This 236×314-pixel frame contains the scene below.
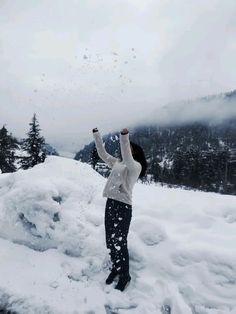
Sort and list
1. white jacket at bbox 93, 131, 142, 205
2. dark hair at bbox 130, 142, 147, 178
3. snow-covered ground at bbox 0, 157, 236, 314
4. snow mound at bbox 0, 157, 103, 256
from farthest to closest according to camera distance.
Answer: snow mound at bbox 0, 157, 103, 256
dark hair at bbox 130, 142, 147, 178
white jacket at bbox 93, 131, 142, 205
snow-covered ground at bbox 0, 157, 236, 314

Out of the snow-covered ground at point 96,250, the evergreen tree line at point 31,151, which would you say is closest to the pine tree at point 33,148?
the evergreen tree line at point 31,151

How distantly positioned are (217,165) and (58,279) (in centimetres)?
6281

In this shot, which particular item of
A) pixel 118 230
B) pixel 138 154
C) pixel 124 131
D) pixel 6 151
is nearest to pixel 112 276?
pixel 118 230

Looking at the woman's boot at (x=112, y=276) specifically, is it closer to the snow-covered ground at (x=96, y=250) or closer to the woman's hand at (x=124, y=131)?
the snow-covered ground at (x=96, y=250)

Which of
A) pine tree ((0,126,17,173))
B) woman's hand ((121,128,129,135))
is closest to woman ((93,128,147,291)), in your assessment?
woman's hand ((121,128,129,135))

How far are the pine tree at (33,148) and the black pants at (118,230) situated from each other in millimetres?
36239

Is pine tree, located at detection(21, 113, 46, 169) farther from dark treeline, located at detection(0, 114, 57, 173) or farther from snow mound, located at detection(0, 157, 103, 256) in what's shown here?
snow mound, located at detection(0, 157, 103, 256)

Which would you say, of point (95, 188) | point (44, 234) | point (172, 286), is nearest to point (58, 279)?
point (44, 234)

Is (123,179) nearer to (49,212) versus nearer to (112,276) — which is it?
(112,276)

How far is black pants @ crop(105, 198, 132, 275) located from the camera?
6.11m

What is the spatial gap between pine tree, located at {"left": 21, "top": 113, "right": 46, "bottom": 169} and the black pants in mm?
36239

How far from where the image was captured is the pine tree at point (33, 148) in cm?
4156

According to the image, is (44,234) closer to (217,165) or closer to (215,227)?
(215,227)

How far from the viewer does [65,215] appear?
7.57 meters
